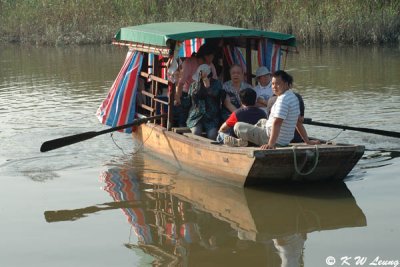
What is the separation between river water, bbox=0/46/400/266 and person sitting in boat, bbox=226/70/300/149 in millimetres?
589

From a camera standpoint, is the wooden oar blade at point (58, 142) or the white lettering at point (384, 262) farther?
the wooden oar blade at point (58, 142)

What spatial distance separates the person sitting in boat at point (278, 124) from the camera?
27.1 ft

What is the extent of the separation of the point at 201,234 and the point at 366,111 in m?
6.53

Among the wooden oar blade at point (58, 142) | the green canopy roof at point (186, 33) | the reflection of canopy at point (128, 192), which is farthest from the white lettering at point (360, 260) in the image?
the wooden oar blade at point (58, 142)

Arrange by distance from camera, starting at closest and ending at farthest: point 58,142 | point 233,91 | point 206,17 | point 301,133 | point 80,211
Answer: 1. point 80,211
2. point 301,133
3. point 58,142
4. point 233,91
5. point 206,17

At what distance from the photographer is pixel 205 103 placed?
984cm

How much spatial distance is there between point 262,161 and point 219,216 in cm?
69

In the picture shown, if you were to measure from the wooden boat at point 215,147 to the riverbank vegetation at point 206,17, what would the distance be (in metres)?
12.8

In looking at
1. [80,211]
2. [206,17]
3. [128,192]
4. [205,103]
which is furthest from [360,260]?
[206,17]

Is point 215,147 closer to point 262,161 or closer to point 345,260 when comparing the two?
point 262,161

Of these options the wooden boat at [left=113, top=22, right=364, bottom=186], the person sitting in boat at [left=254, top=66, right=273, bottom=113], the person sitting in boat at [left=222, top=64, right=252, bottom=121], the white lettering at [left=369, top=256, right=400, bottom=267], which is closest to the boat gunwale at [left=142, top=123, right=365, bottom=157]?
the wooden boat at [left=113, top=22, right=364, bottom=186]

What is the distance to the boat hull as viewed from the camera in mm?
8206

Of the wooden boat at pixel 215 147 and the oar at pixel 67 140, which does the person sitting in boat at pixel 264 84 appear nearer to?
the wooden boat at pixel 215 147

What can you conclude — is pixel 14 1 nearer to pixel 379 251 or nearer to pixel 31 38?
pixel 31 38
